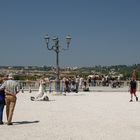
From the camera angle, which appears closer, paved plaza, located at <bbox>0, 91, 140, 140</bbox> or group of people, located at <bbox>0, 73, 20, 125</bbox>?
paved plaza, located at <bbox>0, 91, 140, 140</bbox>

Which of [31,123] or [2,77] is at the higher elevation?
[2,77]

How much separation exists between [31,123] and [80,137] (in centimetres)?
349

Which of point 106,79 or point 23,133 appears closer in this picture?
point 23,133

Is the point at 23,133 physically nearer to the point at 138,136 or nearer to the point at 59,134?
the point at 59,134

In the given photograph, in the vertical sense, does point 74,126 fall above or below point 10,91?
below

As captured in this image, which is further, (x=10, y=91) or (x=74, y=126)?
(x=10, y=91)

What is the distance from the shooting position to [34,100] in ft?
94.3

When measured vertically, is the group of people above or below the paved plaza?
above

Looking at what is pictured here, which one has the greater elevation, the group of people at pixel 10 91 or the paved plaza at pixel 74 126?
the group of people at pixel 10 91

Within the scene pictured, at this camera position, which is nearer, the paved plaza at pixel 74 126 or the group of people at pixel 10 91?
the paved plaza at pixel 74 126

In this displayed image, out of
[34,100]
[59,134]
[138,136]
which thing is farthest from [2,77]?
[34,100]

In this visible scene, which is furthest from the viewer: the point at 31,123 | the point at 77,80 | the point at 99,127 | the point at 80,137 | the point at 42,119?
the point at 77,80

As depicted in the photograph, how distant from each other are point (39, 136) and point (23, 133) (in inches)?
28.6

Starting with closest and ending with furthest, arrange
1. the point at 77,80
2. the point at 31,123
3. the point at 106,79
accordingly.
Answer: the point at 31,123
the point at 77,80
the point at 106,79
